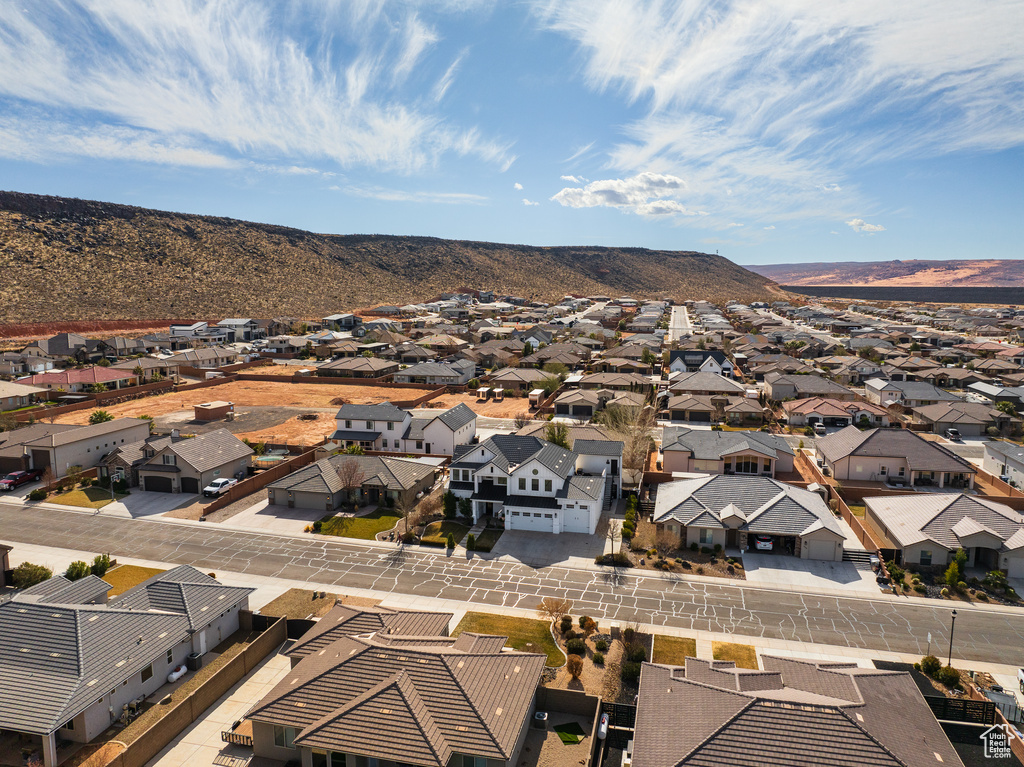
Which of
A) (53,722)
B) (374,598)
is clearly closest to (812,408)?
(374,598)

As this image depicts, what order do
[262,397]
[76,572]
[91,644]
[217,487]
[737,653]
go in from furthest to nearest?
[262,397] < [217,487] < [76,572] < [737,653] < [91,644]

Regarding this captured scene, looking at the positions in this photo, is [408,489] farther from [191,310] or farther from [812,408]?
[191,310]

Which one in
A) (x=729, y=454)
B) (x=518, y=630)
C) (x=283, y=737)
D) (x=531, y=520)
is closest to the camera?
(x=283, y=737)

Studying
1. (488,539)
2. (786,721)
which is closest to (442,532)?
(488,539)

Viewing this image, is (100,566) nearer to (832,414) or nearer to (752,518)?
(752,518)

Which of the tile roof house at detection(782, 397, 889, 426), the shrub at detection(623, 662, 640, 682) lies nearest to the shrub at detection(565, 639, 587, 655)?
the shrub at detection(623, 662, 640, 682)
